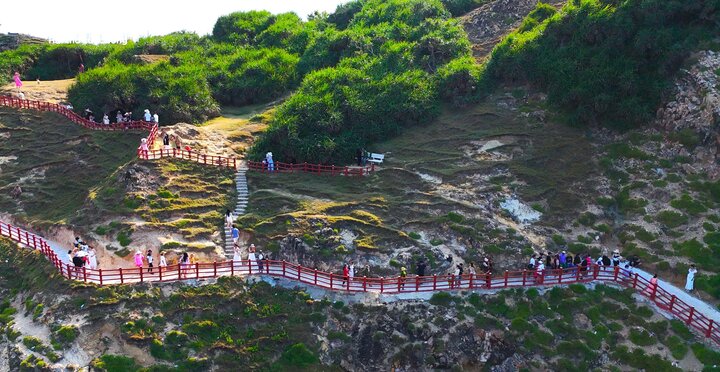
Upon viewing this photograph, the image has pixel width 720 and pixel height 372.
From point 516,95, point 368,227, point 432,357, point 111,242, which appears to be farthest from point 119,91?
point 432,357

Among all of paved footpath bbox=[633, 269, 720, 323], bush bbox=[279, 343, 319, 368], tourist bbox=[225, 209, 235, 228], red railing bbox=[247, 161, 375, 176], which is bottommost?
bush bbox=[279, 343, 319, 368]

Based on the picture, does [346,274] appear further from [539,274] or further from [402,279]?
[539,274]

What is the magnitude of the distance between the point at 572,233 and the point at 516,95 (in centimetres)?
1324

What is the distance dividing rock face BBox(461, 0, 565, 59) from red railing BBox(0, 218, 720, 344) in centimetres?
2528

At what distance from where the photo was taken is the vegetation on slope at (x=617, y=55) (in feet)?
157

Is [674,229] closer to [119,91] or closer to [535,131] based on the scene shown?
[535,131]

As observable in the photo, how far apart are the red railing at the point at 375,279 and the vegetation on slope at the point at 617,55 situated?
13045mm

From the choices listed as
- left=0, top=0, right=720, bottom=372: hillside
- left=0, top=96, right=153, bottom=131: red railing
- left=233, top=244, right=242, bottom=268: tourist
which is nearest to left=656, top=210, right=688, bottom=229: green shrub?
left=0, top=0, right=720, bottom=372: hillside

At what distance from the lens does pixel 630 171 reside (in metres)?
45.8

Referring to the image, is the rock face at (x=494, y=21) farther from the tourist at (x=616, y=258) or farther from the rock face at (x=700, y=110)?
the tourist at (x=616, y=258)

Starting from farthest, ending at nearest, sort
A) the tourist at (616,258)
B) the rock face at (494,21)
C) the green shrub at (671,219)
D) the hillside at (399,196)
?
the rock face at (494,21) < the green shrub at (671,219) < the tourist at (616,258) < the hillside at (399,196)

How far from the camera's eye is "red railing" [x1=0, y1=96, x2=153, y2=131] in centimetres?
5170

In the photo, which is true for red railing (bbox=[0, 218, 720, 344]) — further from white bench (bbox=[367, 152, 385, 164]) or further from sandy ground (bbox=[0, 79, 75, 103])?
sandy ground (bbox=[0, 79, 75, 103])

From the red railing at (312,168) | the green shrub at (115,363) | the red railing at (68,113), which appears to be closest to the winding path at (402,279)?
the green shrub at (115,363)
